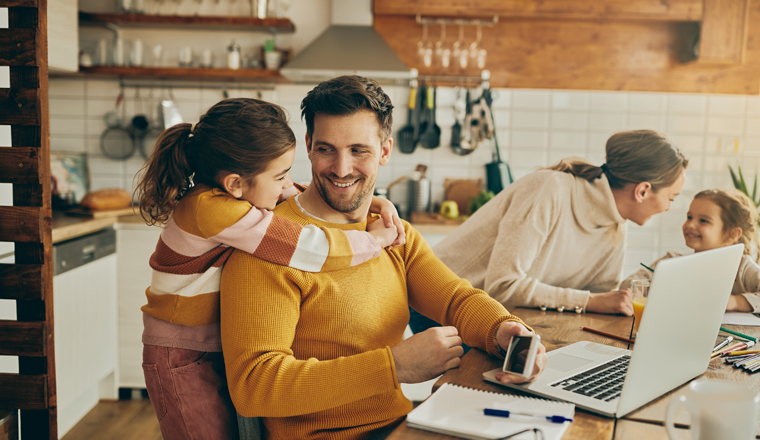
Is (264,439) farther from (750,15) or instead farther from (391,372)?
(750,15)

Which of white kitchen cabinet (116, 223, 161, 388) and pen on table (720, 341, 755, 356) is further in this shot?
white kitchen cabinet (116, 223, 161, 388)

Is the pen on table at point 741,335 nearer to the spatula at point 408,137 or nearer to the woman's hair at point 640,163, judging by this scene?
the woman's hair at point 640,163

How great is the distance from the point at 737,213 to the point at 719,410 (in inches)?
56.9

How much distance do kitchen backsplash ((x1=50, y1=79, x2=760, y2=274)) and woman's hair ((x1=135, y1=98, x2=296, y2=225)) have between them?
228 cm

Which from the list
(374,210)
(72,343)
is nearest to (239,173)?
(374,210)

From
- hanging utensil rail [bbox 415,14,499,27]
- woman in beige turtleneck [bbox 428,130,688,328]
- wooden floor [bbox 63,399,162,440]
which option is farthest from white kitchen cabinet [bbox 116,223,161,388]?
hanging utensil rail [bbox 415,14,499,27]

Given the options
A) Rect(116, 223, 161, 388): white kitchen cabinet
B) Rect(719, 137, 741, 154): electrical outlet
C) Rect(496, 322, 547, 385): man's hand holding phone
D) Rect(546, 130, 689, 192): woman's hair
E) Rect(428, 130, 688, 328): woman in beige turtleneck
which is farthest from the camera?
Rect(719, 137, 741, 154): electrical outlet

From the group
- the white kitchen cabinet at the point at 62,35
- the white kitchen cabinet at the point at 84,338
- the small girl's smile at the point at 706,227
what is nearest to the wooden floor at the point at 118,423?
the white kitchen cabinet at the point at 84,338

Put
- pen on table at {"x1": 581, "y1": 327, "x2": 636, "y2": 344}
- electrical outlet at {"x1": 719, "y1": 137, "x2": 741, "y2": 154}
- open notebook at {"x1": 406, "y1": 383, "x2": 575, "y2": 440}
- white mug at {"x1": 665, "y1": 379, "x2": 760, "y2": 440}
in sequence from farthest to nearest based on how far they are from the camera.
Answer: electrical outlet at {"x1": 719, "y1": 137, "x2": 741, "y2": 154} → pen on table at {"x1": 581, "y1": 327, "x2": 636, "y2": 344} → open notebook at {"x1": 406, "y1": 383, "x2": 575, "y2": 440} → white mug at {"x1": 665, "y1": 379, "x2": 760, "y2": 440}

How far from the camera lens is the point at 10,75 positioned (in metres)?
1.25

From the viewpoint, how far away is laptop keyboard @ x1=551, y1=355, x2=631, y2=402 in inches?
36.7

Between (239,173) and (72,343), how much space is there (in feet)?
5.92

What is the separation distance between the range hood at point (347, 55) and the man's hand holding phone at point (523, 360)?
2.24 m

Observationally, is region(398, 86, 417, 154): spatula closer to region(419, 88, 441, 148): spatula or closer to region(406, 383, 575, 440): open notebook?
region(419, 88, 441, 148): spatula
